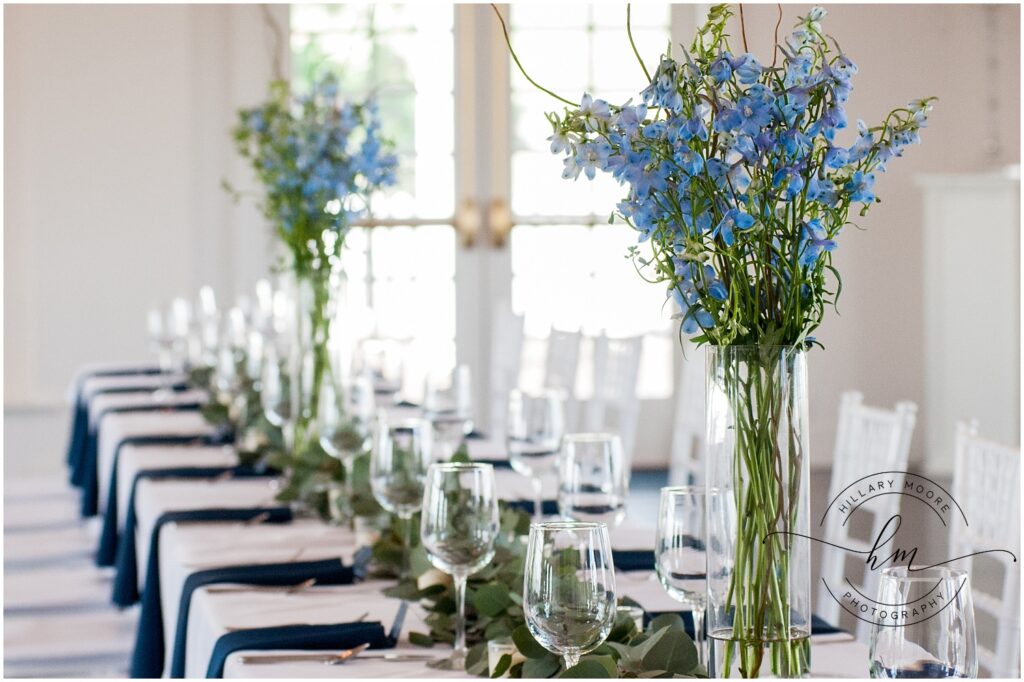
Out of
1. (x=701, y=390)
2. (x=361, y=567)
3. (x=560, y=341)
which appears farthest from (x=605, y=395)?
(x=361, y=567)

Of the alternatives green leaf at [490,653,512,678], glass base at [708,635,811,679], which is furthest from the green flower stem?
green leaf at [490,653,512,678]

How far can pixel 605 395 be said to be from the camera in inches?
164

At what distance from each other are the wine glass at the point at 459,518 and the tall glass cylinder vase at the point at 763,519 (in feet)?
1.13

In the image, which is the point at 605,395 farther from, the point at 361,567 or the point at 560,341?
the point at 361,567

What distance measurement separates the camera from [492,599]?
141 centimetres

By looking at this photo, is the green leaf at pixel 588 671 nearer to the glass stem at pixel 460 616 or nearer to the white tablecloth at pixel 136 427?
the glass stem at pixel 460 616

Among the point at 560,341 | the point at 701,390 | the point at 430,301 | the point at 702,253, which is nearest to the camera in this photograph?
the point at 702,253

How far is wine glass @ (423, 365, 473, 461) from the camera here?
236 cm

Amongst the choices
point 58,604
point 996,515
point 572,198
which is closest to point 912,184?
point 572,198

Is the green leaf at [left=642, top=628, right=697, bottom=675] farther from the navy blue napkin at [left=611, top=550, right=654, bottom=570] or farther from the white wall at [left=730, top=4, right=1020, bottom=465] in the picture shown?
the white wall at [left=730, top=4, right=1020, bottom=465]

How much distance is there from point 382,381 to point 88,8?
3085mm

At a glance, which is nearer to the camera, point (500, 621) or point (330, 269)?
point (500, 621)

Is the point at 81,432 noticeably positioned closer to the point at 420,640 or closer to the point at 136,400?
the point at 136,400

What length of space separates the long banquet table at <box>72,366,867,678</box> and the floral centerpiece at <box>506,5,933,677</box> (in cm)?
34
